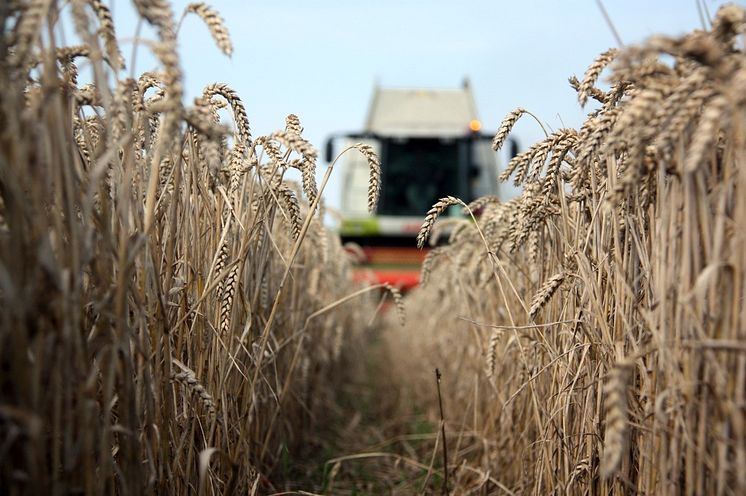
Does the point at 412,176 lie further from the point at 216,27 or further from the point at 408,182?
the point at 216,27

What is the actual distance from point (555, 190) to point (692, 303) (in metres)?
0.88

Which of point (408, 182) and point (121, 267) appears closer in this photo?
point (121, 267)

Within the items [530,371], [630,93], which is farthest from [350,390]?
[630,93]

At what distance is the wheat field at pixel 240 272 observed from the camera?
3.99 feet

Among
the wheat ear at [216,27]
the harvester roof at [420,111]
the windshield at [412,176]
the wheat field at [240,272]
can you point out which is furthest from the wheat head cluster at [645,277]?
the harvester roof at [420,111]

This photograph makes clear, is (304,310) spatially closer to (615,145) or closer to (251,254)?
(251,254)

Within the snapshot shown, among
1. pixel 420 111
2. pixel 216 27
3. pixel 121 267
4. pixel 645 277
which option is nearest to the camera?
pixel 121 267

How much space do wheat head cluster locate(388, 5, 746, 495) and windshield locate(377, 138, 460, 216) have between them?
26.0ft

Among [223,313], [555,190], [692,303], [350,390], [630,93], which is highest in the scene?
[630,93]

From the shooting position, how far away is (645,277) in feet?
5.44

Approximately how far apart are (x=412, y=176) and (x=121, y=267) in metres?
9.26

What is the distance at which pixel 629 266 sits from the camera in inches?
66.3

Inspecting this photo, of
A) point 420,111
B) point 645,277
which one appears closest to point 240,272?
point 645,277

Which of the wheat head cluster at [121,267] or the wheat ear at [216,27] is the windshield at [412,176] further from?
the wheat ear at [216,27]
